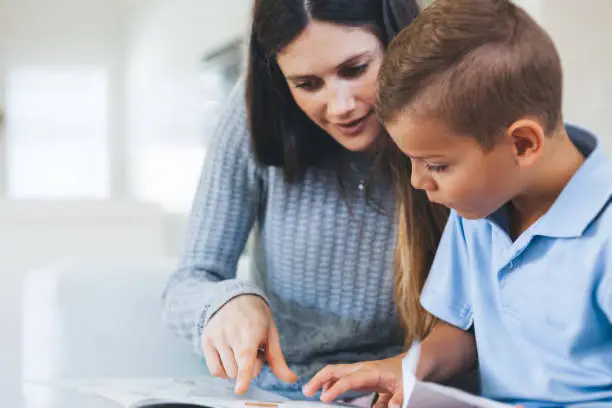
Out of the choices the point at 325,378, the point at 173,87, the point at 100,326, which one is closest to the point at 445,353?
the point at 325,378

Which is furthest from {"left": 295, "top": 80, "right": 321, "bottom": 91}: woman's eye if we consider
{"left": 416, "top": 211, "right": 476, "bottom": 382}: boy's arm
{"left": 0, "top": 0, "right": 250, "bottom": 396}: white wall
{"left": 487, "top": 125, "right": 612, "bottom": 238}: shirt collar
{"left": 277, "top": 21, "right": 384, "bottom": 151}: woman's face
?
{"left": 0, "top": 0, "right": 250, "bottom": 396}: white wall

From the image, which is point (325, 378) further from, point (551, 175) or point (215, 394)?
point (551, 175)


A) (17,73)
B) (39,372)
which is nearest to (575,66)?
A: (39,372)

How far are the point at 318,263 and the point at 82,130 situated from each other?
7106 millimetres

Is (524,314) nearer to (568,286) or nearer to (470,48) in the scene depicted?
(568,286)

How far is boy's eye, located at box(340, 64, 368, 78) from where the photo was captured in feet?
3.13

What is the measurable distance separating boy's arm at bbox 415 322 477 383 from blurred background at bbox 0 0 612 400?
1.79 feet

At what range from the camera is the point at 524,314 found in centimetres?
81

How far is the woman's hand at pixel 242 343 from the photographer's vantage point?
854 millimetres

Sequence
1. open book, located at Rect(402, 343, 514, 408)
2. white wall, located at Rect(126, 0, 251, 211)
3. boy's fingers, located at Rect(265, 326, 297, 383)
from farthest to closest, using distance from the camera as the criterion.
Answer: white wall, located at Rect(126, 0, 251, 211)
boy's fingers, located at Rect(265, 326, 297, 383)
open book, located at Rect(402, 343, 514, 408)

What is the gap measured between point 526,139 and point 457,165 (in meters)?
0.07

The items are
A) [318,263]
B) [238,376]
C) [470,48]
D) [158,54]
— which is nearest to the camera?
[470,48]

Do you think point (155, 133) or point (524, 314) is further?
point (155, 133)

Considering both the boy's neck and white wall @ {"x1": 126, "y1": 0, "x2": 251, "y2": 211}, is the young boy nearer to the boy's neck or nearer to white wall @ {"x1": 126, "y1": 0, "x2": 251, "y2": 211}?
the boy's neck
